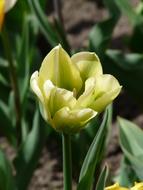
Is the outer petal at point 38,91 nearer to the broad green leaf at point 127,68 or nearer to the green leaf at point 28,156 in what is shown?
the green leaf at point 28,156

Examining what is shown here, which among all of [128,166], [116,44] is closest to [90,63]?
[128,166]

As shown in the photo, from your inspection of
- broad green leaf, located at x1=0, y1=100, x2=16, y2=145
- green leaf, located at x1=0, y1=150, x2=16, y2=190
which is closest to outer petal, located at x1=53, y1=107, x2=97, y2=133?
green leaf, located at x1=0, y1=150, x2=16, y2=190

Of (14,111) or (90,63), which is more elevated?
(90,63)

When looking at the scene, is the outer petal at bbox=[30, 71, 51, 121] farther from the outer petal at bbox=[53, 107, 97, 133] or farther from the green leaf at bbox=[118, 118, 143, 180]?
the green leaf at bbox=[118, 118, 143, 180]

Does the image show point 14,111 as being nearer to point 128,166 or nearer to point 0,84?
point 0,84

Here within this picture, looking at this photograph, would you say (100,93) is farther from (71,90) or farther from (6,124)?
(6,124)

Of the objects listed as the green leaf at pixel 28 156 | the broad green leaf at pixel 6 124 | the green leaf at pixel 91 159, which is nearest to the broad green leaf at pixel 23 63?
the broad green leaf at pixel 6 124
